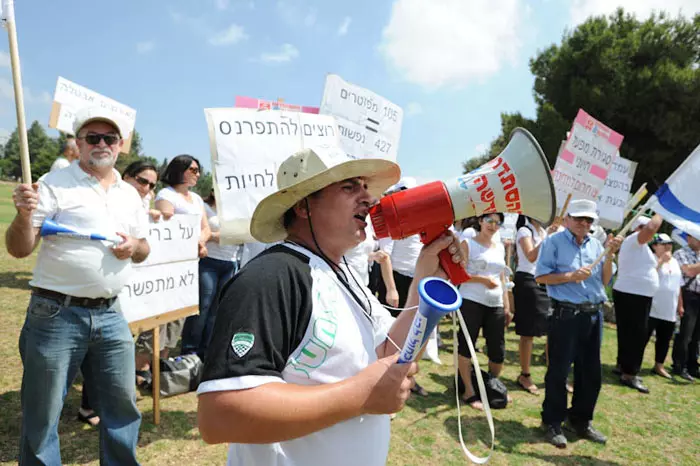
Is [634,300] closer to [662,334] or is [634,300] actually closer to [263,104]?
[662,334]

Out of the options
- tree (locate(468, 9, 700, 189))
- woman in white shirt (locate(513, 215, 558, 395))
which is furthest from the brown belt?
tree (locate(468, 9, 700, 189))

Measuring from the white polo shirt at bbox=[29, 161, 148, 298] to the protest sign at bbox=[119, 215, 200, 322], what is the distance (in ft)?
2.91

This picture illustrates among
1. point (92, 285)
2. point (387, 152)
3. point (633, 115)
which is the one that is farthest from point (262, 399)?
point (633, 115)

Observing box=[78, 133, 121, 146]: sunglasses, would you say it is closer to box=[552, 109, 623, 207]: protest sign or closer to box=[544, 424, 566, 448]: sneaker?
box=[544, 424, 566, 448]: sneaker

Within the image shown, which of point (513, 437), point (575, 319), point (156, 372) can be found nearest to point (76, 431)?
point (156, 372)

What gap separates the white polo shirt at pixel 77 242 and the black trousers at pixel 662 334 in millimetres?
7026

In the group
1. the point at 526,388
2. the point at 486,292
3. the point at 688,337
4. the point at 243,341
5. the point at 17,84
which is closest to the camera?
the point at 243,341

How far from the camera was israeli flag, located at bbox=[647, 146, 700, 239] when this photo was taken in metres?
3.81

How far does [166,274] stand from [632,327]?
593cm

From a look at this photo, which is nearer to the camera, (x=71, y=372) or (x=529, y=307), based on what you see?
(x=71, y=372)

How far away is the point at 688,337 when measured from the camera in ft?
21.3

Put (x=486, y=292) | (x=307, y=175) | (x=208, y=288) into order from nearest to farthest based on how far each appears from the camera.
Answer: (x=307, y=175) → (x=486, y=292) → (x=208, y=288)

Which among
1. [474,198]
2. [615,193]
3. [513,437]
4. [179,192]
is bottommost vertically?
[513,437]

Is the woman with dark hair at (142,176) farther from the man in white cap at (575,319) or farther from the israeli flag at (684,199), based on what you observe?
the israeli flag at (684,199)
